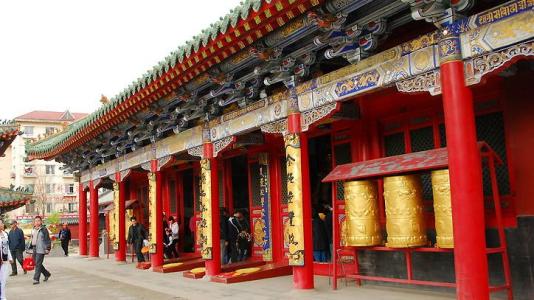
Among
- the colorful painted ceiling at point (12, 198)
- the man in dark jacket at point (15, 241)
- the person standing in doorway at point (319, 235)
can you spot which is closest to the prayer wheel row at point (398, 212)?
the person standing in doorway at point (319, 235)

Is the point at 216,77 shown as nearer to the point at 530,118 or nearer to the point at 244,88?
the point at 244,88

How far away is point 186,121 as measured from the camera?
38.8ft

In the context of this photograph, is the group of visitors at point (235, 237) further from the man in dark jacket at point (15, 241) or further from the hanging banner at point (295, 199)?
the man in dark jacket at point (15, 241)

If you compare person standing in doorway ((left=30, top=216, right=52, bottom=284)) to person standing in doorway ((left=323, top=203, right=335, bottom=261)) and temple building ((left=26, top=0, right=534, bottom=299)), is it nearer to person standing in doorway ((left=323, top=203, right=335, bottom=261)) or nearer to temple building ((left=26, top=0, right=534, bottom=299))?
temple building ((left=26, top=0, right=534, bottom=299))

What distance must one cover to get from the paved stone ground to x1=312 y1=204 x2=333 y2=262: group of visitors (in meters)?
0.72

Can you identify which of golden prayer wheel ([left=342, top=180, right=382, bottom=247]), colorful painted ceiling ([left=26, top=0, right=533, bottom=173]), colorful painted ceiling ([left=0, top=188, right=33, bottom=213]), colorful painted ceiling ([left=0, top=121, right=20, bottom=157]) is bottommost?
golden prayer wheel ([left=342, top=180, right=382, bottom=247])

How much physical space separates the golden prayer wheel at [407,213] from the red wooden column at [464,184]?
1.47 meters

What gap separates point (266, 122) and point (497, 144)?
12.3ft

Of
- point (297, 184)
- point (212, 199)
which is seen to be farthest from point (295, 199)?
point (212, 199)

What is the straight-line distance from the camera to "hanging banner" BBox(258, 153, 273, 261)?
11938 mm

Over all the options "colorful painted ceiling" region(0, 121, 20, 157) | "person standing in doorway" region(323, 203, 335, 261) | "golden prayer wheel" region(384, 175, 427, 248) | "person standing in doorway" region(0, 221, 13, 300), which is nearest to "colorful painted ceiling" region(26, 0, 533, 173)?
"golden prayer wheel" region(384, 175, 427, 248)

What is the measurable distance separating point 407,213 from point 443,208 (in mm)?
583

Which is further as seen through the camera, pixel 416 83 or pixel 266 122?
pixel 266 122

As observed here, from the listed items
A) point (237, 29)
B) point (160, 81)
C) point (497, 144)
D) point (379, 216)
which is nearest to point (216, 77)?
point (160, 81)
